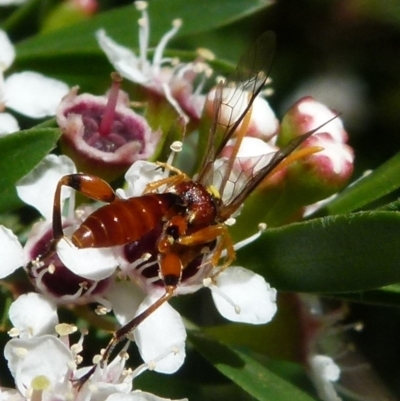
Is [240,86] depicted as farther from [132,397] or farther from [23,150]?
[132,397]

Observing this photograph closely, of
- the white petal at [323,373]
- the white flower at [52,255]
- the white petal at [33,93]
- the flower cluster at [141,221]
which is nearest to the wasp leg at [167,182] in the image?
the flower cluster at [141,221]

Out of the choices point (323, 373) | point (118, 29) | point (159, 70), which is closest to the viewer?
point (323, 373)

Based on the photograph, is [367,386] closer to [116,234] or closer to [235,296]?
[235,296]

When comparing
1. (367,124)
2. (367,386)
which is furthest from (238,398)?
(367,124)

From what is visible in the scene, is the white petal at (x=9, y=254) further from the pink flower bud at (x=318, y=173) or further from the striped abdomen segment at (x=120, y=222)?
the pink flower bud at (x=318, y=173)

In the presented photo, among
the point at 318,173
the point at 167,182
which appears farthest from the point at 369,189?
the point at 167,182

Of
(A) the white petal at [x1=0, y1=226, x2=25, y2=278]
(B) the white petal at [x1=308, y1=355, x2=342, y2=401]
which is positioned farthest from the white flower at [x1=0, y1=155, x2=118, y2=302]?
(B) the white petal at [x1=308, y1=355, x2=342, y2=401]
